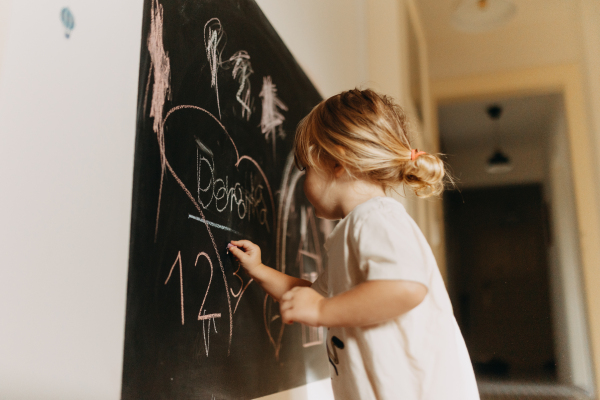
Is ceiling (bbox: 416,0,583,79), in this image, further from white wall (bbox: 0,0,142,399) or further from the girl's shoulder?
white wall (bbox: 0,0,142,399)

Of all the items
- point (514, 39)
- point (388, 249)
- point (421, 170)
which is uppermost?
point (514, 39)

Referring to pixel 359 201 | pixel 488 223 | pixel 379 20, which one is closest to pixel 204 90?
pixel 359 201

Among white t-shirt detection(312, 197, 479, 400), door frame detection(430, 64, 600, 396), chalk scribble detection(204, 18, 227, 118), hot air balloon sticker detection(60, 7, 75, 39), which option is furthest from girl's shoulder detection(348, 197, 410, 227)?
door frame detection(430, 64, 600, 396)

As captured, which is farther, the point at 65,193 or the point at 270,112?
the point at 270,112

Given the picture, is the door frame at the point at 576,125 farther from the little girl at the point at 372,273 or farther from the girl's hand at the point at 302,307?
the girl's hand at the point at 302,307

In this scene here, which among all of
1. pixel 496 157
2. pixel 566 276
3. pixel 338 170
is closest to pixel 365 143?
pixel 338 170

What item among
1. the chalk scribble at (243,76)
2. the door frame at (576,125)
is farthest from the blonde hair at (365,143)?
the door frame at (576,125)

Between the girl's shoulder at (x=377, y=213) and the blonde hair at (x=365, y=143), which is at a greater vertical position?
the blonde hair at (x=365, y=143)

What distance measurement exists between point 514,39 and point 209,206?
8.47ft

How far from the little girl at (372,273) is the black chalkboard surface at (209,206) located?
9 cm

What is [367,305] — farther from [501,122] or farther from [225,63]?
[501,122]

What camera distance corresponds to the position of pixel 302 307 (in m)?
0.59

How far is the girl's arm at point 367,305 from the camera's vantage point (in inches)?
22.1

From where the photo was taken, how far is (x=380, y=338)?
0.62 metres
